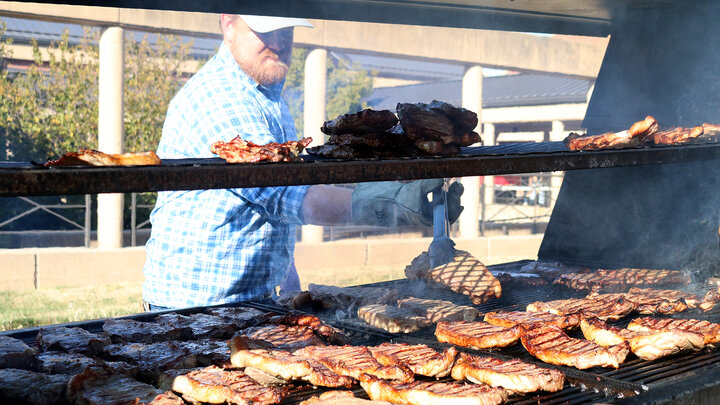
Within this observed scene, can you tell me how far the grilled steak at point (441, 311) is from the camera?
363 cm

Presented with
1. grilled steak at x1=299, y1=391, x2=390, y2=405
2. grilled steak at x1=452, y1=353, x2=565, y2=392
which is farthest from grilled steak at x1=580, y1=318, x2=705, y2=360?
grilled steak at x1=299, y1=391, x2=390, y2=405

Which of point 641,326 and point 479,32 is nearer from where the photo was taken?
point 641,326

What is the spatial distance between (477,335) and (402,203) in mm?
1039

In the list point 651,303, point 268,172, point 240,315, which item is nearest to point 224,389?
point 268,172

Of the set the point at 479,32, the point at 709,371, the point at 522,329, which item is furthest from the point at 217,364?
the point at 479,32

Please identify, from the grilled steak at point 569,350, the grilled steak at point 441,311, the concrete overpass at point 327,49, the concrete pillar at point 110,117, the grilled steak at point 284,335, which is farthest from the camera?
the concrete pillar at point 110,117

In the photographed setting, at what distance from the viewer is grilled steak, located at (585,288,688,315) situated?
3947 millimetres

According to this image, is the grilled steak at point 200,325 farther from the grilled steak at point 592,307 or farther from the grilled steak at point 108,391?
the grilled steak at point 592,307

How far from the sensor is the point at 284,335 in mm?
3168

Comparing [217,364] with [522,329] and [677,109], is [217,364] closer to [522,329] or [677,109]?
[522,329]

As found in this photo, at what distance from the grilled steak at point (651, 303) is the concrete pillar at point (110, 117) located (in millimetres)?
9115

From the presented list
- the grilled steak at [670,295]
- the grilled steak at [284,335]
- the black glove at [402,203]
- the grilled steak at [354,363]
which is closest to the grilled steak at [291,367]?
the grilled steak at [354,363]

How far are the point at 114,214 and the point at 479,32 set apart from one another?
8.27m

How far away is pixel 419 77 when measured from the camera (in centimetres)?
3011
